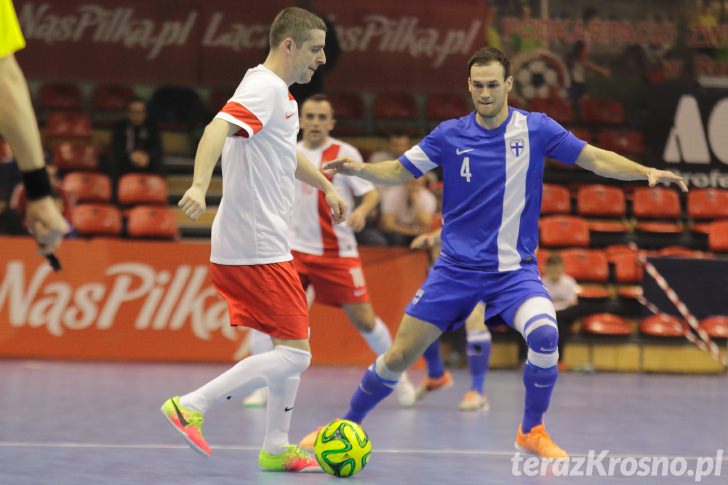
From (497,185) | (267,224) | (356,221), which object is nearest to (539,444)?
(497,185)

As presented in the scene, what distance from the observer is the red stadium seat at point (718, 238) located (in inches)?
526

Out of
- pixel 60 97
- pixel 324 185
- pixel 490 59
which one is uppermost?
pixel 60 97

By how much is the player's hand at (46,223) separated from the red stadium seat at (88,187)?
10510 millimetres

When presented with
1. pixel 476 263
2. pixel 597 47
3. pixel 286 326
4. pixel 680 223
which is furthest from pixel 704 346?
pixel 286 326

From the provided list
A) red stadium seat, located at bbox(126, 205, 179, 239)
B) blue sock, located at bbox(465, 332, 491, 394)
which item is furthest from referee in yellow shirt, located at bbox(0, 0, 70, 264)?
red stadium seat, located at bbox(126, 205, 179, 239)

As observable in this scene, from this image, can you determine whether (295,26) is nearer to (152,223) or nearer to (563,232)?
(152,223)

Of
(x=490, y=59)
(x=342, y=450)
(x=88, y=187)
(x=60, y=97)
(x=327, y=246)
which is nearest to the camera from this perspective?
(x=342, y=450)

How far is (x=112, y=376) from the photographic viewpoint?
→ 10094 mm

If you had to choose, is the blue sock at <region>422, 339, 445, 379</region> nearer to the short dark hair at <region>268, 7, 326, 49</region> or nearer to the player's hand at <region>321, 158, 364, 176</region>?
the player's hand at <region>321, 158, 364, 176</region>

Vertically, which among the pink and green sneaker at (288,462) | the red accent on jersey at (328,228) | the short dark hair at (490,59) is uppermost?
the short dark hair at (490,59)

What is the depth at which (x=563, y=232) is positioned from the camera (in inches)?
520

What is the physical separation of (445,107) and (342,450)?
11.2 metres

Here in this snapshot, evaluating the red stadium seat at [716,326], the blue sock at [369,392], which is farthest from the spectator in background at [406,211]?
the blue sock at [369,392]

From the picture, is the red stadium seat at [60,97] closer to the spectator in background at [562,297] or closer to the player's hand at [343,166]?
the spectator in background at [562,297]
